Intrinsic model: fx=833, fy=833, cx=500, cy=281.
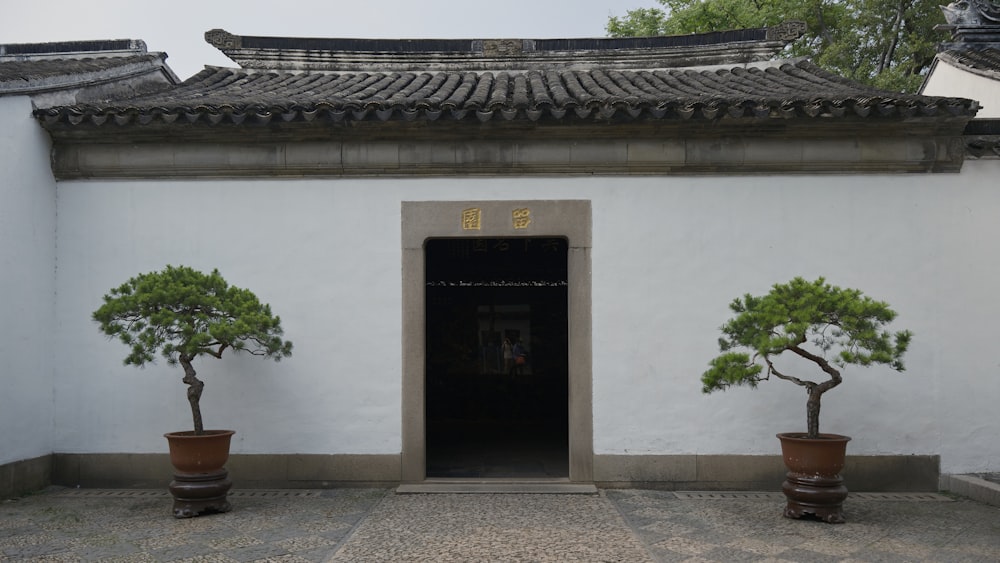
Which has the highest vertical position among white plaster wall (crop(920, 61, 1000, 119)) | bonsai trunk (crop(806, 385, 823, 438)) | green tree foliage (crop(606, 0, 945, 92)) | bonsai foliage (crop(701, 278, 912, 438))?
green tree foliage (crop(606, 0, 945, 92))

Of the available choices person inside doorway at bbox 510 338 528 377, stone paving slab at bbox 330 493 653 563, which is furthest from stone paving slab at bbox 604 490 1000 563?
person inside doorway at bbox 510 338 528 377

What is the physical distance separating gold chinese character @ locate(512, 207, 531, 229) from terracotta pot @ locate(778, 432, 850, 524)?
2.68 metres

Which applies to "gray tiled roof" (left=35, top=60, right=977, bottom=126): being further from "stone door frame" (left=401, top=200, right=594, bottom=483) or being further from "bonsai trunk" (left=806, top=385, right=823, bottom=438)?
"bonsai trunk" (left=806, top=385, right=823, bottom=438)

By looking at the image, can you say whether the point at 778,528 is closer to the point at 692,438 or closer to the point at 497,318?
the point at 692,438

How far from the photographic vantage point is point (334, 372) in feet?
22.8

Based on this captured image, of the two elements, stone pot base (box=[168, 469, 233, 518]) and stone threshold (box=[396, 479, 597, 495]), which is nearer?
stone pot base (box=[168, 469, 233, 518])

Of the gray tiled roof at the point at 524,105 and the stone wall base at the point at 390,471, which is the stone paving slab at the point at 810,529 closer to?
the stone wall base at the point at 390,471

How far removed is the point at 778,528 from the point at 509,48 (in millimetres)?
7061

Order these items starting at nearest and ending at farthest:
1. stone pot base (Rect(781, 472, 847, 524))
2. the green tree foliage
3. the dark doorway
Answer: stone pot base (Rect(781, 472, 847, 524)) < the dark doorway < the green tree foliage

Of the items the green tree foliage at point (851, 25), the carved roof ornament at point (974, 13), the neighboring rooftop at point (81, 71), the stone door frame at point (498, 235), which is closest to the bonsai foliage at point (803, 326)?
the stone door frame at point (498, 235)

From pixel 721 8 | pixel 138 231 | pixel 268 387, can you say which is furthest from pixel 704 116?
pixel 721 8

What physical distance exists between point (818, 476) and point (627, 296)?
6.81 ft

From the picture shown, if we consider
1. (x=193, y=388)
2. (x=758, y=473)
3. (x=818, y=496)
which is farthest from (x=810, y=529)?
(x=193, y=388)

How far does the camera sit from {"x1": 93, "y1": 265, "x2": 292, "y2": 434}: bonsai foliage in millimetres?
5844
